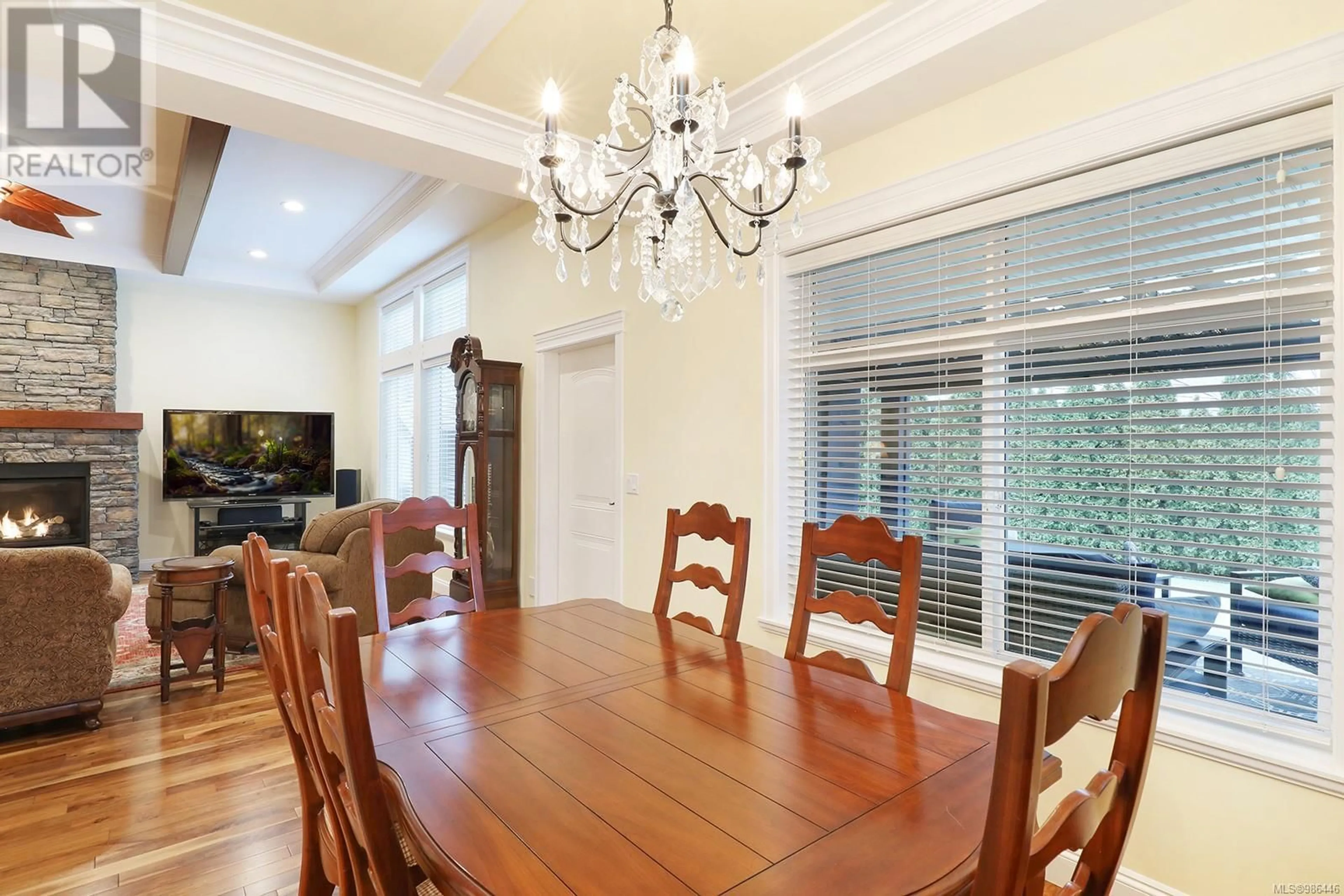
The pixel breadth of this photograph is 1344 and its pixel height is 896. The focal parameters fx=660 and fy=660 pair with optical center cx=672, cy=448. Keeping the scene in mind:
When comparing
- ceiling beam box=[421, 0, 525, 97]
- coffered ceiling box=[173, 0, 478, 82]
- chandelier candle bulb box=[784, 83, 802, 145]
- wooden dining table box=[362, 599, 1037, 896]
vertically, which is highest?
coffered ceiling box=[173, 0, 478, 82]

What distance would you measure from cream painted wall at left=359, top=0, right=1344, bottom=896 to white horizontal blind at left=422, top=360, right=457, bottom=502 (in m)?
1.43

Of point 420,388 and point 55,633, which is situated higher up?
point 420,388

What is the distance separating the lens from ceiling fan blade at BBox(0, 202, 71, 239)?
12.5ft

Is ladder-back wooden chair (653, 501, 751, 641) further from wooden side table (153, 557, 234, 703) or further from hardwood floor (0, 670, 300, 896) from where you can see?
wooden side table (153, 557, 234, 703)

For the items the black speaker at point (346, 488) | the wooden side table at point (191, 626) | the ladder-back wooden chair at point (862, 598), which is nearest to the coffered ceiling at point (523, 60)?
the ladder-back wooden chair at point (862, 598)

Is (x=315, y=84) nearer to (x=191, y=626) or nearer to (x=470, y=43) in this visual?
(x=470, y=43)

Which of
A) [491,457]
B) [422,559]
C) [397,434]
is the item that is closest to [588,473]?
[491,457]

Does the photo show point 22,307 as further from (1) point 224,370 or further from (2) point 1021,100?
(2) point 1021,100

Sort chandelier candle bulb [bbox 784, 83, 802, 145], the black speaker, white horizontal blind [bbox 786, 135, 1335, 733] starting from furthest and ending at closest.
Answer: the black speaker < white horizontal blind [bbox 786, 135, 1335, 733] < chandelier candle bulb [bbox 784, 83, 802, 145]

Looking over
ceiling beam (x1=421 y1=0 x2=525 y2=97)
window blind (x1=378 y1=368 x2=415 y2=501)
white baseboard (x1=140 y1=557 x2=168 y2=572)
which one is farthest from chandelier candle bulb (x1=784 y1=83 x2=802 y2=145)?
white baseboard (x1=140 y1=557 x2=168 y2=572)

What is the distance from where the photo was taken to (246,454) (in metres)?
6.86

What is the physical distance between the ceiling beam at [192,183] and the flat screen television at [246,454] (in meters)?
1.59

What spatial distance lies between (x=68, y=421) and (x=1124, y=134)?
311 inches

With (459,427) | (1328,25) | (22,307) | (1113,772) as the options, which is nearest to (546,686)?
(1113,772)
